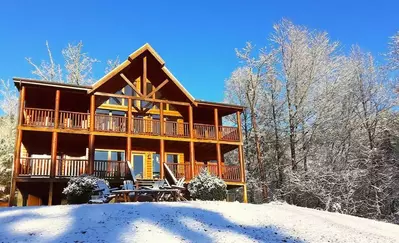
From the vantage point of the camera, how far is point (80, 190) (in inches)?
587

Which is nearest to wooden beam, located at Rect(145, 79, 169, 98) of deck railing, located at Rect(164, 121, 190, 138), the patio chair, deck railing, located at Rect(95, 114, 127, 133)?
deck railing, located at Rect(164, 121, 190, 138)

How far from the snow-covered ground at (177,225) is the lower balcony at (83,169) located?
644 centimetres

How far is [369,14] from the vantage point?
28062mm

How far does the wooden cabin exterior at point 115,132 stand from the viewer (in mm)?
18391

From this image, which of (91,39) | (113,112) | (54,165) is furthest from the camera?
(91,39)

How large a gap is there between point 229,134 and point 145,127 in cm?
502

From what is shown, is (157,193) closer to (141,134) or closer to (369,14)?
(141,134)

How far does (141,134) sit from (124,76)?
3295 mm

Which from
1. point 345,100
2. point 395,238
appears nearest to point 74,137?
point 395,238

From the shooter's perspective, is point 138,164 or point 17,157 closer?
point 17,157

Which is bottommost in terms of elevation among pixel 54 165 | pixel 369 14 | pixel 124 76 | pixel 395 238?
pixel 395 238

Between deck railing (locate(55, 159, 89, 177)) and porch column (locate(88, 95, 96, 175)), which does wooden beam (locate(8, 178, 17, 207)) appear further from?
porch column (locate(88, 95, 96, 175))

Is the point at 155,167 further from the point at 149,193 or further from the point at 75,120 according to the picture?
the point at 149,193

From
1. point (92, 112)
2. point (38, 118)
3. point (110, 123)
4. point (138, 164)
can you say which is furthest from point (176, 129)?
point (38, 118)
